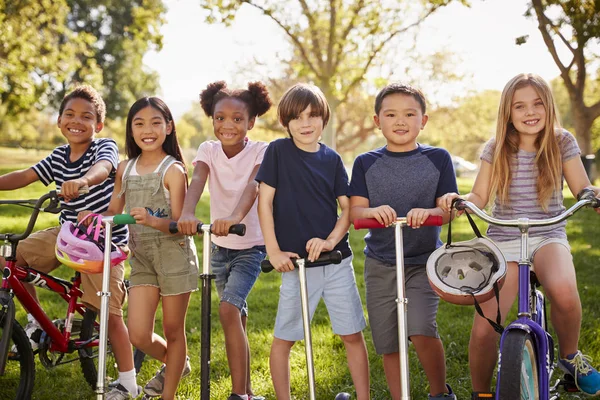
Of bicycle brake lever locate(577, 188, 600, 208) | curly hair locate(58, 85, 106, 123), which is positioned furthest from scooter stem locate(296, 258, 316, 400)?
curly hair locate(58, 85, 106, 123)

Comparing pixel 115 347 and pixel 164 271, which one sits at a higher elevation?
pixel 164 271

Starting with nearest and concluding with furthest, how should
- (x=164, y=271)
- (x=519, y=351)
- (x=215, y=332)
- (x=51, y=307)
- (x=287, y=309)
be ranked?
(x=519, y=351), (x=287, y=309), (x=164, y=271), (x=215, y=332), (x=51, y=307)

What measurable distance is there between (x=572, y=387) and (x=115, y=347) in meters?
2.78

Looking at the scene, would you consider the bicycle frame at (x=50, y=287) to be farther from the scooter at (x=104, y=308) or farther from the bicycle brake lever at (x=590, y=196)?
the bicycle brake lever at (x=590, y=196)

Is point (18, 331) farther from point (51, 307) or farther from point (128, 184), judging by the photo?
point (51, 307)

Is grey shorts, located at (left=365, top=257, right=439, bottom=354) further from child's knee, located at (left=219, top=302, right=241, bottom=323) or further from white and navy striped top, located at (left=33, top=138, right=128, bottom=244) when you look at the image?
white and navy striped top, located at (left=33, top=138, right=128, bottom=244)

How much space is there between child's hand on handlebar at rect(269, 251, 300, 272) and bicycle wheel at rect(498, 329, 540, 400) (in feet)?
3.73

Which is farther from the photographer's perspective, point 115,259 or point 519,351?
point 115,259

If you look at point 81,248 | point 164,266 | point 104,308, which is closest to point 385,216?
point 164,266

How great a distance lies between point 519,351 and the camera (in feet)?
9.52

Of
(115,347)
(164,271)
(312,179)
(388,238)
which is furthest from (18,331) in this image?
(388,238)

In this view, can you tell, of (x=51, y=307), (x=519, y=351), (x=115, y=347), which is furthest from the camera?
(x=51, y=307)

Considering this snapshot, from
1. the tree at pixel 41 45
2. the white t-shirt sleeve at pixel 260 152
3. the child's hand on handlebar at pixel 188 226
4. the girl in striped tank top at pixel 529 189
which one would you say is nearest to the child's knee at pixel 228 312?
the child's hand on handlebar at pixel 188 226

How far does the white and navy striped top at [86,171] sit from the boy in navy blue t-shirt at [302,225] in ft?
3.99
